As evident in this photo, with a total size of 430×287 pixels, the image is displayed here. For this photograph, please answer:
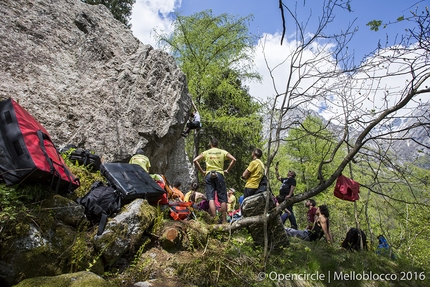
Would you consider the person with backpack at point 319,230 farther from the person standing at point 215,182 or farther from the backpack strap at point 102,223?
the backpack strap at point 102,223

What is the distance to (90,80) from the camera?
652 cm

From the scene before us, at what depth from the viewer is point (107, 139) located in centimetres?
592

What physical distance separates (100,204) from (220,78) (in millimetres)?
10404

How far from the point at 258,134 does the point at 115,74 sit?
7131 mm

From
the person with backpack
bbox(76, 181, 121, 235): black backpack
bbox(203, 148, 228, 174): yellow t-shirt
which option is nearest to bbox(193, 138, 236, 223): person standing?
bbox(203, 148, 228, 174): yellow t-shirt

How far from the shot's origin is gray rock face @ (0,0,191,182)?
18.1ft

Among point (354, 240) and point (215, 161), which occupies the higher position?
point (215, 161)

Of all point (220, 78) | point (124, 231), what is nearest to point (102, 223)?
point (124, 231)

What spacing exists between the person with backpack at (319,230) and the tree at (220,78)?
20.4 feet

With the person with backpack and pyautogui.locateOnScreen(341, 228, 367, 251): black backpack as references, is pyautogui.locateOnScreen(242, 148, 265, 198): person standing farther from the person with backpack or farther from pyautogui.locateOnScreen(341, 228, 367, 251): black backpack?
pyautogui.locateOnScreen(341, 228, 367, 251): black backpack

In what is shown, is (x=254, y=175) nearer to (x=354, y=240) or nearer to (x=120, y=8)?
(x=354, y=240)

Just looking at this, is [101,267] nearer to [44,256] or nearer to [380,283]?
[44,256]

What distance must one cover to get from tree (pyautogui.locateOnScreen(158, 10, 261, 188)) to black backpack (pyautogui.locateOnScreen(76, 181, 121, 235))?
834 cm

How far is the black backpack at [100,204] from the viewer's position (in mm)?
3342
